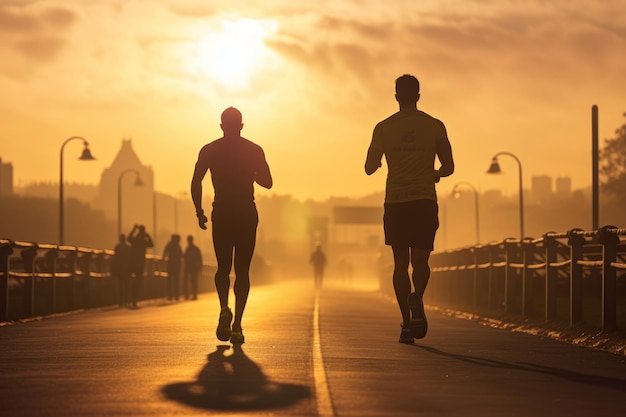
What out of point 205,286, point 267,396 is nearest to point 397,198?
point 267,396

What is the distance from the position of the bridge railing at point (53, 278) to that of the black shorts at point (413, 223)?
7.61 m

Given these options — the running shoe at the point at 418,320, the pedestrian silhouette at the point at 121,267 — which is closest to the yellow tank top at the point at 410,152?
the running shoe at the point at 418,320

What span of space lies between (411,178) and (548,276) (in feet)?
17.6

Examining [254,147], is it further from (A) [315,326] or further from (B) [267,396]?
(B) [267,396]

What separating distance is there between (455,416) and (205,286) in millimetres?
53251

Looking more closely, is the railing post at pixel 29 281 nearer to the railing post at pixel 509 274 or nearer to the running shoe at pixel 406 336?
the railing post at pixel 509 274

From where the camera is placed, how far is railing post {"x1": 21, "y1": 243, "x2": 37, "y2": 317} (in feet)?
64.2

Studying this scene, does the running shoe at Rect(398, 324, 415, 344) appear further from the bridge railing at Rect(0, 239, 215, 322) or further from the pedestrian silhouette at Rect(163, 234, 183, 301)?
the pedestrian silhouette at Rect(163, 234, 183, 301)

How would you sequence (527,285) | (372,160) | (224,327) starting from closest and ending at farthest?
1. (224,327)
2. (372,160)
3. (527,285)

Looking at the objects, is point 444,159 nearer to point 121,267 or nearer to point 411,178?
point 411,178

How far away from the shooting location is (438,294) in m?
31.5

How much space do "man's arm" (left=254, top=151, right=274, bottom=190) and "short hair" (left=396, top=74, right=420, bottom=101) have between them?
4.89 feet

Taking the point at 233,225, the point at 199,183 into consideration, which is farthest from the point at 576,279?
the point at 199,183

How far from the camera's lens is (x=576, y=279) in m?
14.6
